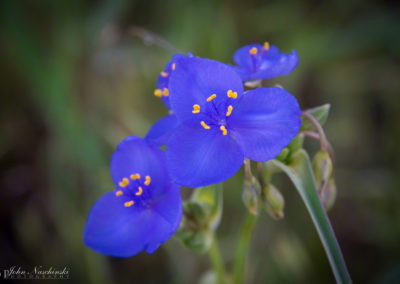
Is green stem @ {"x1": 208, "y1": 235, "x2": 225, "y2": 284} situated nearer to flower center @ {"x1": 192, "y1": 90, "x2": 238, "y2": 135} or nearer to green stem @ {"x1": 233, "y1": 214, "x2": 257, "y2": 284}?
green stem @ {"x1": 233, "y1": 214, "x2": 257, "y2": 284}

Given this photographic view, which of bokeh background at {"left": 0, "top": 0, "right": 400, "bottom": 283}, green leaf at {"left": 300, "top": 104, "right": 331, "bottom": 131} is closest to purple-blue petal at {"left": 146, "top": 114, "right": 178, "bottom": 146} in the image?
green leaf at {"left": 300, "top": 104, "right": 331, "bottom": 131}

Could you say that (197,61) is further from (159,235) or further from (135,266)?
(135,266)

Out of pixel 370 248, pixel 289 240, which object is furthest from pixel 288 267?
pixel 370 248

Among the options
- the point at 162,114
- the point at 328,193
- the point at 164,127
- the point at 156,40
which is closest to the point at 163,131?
the point at 164,127

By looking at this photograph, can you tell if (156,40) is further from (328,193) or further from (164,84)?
(328,193)

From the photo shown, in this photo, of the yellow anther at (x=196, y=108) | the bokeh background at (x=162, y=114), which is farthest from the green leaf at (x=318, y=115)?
the bokeh background at (x=162, y=114)

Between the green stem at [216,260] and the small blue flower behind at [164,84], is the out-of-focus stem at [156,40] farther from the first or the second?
the green stem at [216,260]
